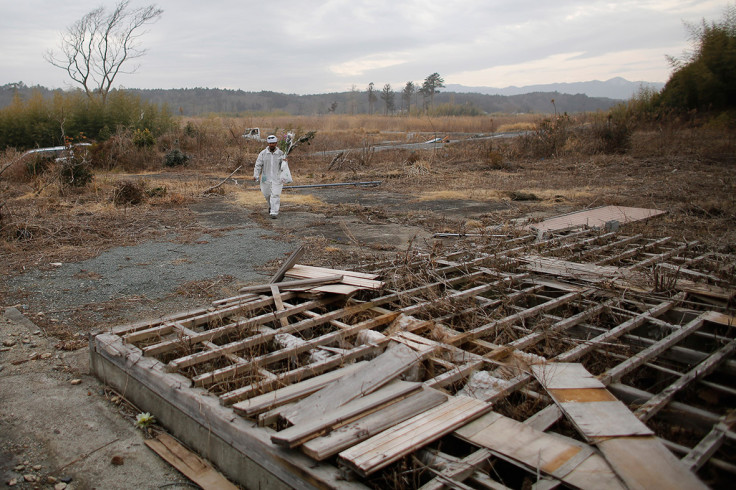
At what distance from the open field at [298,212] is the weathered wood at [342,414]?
1741 millimetres

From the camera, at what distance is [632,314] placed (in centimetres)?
406

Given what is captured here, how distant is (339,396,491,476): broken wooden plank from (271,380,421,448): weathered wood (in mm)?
193

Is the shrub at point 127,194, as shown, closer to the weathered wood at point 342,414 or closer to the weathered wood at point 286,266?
the weathered wood at point 286,266

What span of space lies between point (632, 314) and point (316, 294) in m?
2.58

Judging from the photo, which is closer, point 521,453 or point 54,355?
point 521,453

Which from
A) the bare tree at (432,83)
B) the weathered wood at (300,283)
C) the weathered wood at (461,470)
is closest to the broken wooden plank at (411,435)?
the weathered wood at (461,470)

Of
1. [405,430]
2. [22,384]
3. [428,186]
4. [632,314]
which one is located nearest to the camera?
[405,430]

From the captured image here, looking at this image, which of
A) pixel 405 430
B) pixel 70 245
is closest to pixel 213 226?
pixel 70 245

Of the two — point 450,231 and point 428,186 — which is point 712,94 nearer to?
point 428,186

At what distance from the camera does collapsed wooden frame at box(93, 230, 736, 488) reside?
237 cm

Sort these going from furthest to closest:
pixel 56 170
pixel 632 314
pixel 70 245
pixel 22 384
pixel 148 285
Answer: pixel 56 170 → pixel 70 245 → pixel 148 285 → pixel 632 314 → pixel 22 384

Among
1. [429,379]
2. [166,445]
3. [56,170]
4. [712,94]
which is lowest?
[166,445]

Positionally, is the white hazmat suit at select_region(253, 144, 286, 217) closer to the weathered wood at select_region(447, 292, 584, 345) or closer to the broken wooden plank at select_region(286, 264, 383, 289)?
the broken wooden plank at select_region(286, 264, 383, 289)

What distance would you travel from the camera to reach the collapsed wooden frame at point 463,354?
237 centimetres
